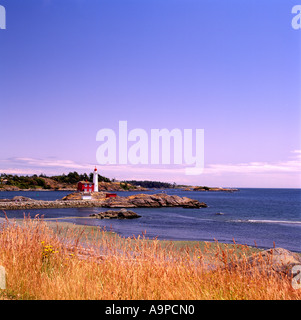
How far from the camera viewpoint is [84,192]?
9044 cm

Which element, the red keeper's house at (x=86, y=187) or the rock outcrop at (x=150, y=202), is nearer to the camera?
the rock outcrop at (x=150, y=202)

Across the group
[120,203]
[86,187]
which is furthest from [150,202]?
[86,187]


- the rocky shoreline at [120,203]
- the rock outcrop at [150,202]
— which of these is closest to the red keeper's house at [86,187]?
the rocky shoreline at [120,203]

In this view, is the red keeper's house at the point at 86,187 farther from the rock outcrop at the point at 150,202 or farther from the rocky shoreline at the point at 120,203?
the rock outcrop at the point at 150,202

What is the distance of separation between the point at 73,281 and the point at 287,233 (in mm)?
37509

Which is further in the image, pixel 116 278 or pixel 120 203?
pixel 120 203

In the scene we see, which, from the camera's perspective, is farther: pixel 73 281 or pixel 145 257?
pixel 145 257

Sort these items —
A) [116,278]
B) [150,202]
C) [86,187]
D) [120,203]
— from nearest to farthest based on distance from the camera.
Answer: [116,278]
[120,203]
[150,202]
[86,187]

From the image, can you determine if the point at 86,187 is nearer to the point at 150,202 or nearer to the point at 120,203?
the point at 120,203

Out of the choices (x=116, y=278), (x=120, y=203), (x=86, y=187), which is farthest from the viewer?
(x=86, y=187)

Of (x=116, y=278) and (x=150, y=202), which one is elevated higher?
(x=116, y=278)
